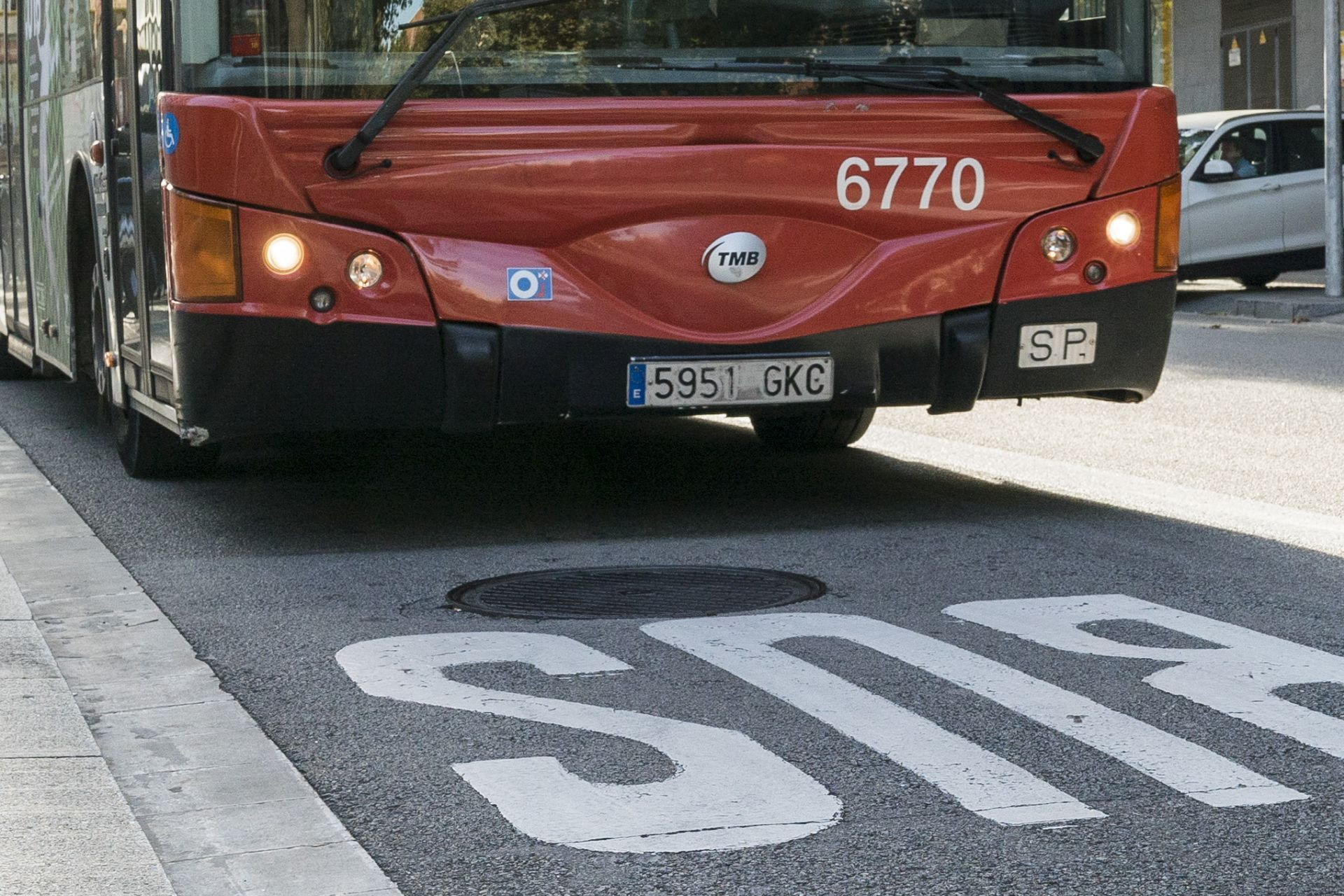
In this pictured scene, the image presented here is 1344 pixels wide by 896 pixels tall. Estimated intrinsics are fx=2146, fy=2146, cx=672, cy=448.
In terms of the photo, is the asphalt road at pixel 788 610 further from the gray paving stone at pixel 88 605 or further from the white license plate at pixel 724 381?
the white license plate at pixel 724 381

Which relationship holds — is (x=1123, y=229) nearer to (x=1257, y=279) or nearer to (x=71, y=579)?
(x=71, y=579)

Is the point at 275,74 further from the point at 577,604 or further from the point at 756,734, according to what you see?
the point at 756,734

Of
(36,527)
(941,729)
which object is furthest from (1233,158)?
(941,729)

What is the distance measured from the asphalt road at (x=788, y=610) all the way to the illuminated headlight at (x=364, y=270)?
0.89 meters

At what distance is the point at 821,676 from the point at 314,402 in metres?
2.32

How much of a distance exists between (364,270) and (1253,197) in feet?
50.0

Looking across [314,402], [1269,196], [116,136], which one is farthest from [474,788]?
[1269,196]

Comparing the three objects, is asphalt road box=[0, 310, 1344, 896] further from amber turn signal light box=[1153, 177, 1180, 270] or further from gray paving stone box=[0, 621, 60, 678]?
amber turn signal light box=[1153, 177, 1180, 270]

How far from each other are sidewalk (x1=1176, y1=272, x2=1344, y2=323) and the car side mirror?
3.66ft

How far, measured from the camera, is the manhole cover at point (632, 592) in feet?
19.3

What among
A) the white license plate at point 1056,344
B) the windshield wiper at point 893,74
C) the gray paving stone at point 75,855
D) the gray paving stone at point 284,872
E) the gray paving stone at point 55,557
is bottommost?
the gray paving stone at point 284,872

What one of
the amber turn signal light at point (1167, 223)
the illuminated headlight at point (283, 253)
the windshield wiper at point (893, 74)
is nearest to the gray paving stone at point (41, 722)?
the illuminated headlight at point (283, 253)

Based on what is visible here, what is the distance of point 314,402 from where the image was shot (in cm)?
665

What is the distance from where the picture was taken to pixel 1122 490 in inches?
321
